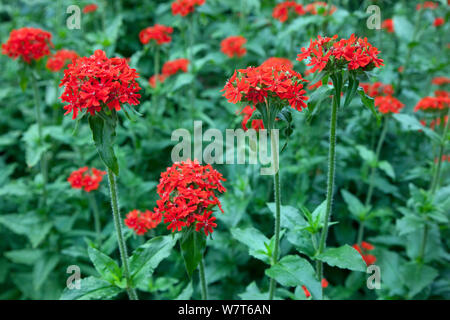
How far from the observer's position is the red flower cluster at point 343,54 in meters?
2.02

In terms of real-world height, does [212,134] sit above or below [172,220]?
above

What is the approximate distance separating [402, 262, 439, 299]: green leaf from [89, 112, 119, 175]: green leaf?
265cm

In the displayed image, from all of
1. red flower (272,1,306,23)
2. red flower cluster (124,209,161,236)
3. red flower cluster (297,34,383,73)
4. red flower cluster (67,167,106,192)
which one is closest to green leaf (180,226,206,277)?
red flower cluster (124,209,161,236)

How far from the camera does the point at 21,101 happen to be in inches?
207

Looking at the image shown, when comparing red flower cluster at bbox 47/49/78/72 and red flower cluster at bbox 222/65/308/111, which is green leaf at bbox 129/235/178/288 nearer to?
red flower cluster at bbox 222/65/308/111

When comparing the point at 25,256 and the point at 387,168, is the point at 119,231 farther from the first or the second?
the point at 387,168

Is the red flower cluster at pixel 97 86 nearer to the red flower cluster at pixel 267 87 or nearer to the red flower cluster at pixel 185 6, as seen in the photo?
the red flower cluster at pixel 267 87

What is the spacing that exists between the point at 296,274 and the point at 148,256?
0.87 meters

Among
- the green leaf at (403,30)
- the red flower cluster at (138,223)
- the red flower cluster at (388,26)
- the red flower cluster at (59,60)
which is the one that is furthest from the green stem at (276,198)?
the red flower cluster at (388,26)

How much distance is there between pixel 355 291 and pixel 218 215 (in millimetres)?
1382

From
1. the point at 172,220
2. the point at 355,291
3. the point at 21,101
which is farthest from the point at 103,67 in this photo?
the point at 21,101

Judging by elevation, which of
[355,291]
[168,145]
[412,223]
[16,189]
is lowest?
[355,291]
